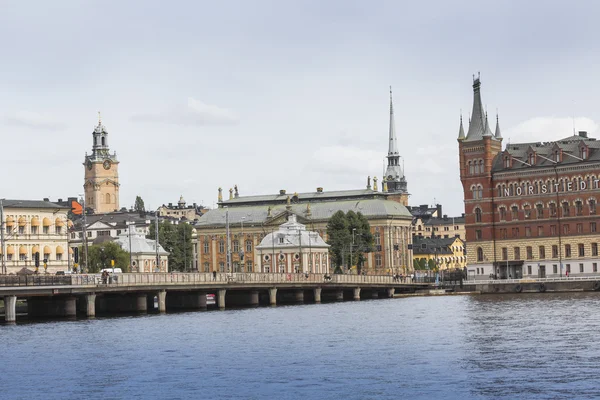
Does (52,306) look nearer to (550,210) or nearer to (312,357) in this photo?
(312,357)

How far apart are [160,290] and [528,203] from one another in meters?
76.2

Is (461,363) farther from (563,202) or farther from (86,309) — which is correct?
(563,202)

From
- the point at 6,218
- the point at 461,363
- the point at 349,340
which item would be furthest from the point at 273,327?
the point at 6,218

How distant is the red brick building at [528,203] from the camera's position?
584 feet

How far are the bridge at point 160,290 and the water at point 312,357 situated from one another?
478 centimetres

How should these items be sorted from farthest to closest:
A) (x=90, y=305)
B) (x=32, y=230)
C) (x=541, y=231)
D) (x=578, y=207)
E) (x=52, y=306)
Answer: (x=541, y=231) < (x=578, y=207) < (x=32, y=230) < (x=52, y=306) < (x=90, y=305)

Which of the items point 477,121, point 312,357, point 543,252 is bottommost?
point 312,357

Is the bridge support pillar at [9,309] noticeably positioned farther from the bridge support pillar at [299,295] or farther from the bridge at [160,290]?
the bridge support pillar at [299,295]

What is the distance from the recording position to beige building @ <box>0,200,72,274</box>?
172625 mm

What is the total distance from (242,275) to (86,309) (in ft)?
77.2

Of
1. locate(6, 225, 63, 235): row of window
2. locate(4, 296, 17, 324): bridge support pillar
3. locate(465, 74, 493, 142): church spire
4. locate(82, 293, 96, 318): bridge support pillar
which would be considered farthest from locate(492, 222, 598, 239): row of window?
locate(4, 296, 17, 324): bridge support pillar

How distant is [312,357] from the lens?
243 feet

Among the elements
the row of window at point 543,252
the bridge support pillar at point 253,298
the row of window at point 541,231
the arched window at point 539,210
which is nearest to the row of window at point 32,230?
the bridge support pillar at point 253,298

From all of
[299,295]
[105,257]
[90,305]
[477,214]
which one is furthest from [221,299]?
[477,214]
